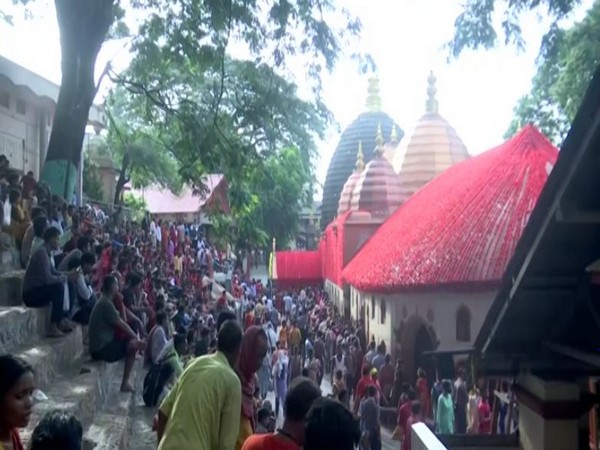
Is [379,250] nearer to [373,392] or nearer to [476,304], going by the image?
[476,304]

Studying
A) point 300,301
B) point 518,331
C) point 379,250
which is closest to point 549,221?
point 518,331

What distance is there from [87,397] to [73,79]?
7.50 m

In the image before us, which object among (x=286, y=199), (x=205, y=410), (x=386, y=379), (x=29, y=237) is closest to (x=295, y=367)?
(x=386, y=379)

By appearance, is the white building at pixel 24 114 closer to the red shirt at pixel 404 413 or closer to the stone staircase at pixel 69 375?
the stone staircase at pixel 69 375

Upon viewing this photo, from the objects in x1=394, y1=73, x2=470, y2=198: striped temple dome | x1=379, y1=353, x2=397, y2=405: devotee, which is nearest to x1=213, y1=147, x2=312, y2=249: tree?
x1=394, y1=73, x2=470, y2=198: striped temple dome

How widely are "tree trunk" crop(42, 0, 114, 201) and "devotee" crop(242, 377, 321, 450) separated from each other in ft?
34.4

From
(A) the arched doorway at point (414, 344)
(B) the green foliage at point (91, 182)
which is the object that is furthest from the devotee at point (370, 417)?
(B) the green foliage at point (91, 182)

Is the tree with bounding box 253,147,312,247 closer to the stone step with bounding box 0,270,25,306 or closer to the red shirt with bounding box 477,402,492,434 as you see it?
the red shirt with bounding box 477,402,492,434

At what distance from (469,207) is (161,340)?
951cm

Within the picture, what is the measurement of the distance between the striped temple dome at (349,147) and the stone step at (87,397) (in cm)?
3948

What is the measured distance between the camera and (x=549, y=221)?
395 cm

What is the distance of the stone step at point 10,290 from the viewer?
8.81 m

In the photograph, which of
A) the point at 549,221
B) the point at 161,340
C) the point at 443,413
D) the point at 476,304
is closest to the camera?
the point at 549,221

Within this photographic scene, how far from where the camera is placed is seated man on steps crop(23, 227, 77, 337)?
25.1 feet
